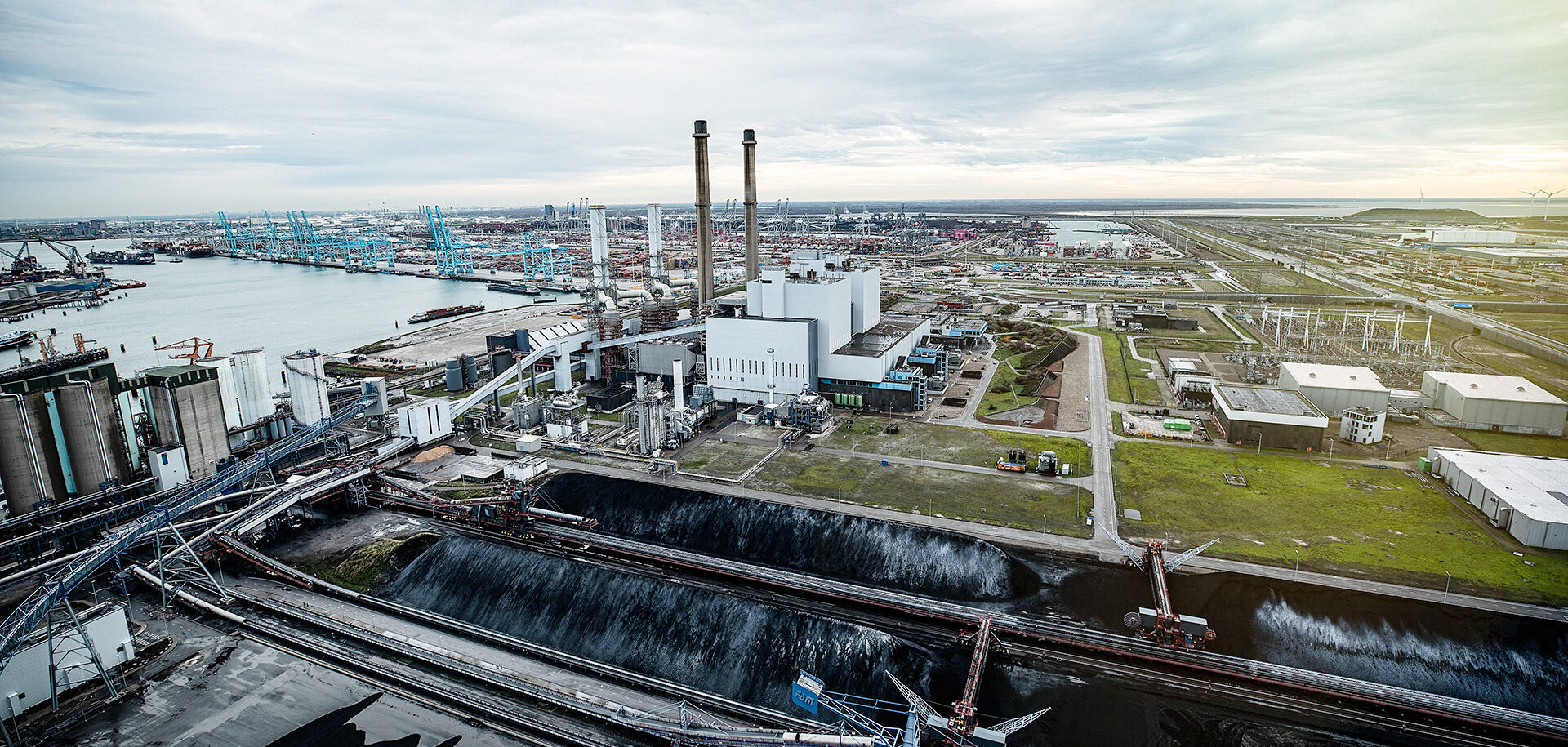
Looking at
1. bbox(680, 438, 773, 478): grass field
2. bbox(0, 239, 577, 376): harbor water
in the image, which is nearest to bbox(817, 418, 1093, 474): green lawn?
bbox(680, 438, 773, 478): grass field

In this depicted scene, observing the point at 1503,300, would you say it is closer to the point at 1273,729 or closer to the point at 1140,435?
the point at 1140,435

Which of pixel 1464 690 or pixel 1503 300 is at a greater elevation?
pixel 1503 300

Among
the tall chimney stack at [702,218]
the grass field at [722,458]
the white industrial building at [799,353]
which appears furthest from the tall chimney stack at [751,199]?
the grass field at [722,458]

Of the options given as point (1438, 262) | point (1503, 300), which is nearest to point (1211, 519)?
point (1503, 300)

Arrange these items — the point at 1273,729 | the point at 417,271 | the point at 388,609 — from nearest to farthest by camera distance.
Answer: the point at 1273,729 → the point at 388,609 → the point at 417,271

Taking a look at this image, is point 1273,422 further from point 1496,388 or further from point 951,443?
point 951,443

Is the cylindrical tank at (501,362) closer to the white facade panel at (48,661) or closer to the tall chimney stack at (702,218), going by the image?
the tall chimney stack at (702,218)
